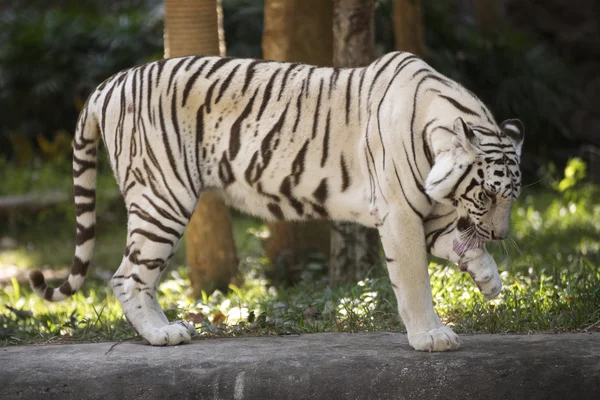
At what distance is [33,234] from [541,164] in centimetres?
640

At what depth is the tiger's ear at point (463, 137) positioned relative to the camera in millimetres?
4012

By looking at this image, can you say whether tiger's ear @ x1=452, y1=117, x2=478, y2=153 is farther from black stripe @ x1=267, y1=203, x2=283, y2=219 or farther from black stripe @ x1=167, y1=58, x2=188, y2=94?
black stripe @ x1=167, y1=58, x2=188, y2=94

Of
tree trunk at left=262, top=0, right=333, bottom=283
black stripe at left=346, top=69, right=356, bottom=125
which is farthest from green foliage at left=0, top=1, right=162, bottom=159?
black stripe at left=346, top=69, right=356, bottom=125

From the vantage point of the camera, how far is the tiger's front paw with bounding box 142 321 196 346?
4.58m

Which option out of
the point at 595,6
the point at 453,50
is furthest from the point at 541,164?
the point at 595,6

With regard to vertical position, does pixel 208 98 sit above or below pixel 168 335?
above

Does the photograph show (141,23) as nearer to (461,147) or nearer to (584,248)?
(584,248)

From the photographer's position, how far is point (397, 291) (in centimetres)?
432

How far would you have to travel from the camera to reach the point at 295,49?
700 cm

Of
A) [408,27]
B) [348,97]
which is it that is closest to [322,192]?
[348,97]

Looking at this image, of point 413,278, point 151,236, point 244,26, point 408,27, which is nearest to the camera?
point 413,278

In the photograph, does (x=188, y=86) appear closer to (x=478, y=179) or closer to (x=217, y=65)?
(x=217, y=65)

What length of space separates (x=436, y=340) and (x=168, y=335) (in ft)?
4.38

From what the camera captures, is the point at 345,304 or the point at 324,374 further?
the point at 345,304
